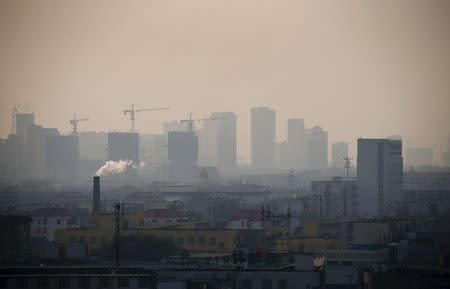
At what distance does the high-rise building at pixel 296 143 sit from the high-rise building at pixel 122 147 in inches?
1464

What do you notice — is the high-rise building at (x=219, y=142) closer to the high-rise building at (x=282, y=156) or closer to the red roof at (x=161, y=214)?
the high-rise building at (x=282, y=156)

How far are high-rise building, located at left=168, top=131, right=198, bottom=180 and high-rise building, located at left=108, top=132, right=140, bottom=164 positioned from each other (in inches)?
153

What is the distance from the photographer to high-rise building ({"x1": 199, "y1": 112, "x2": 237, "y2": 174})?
15775 cm

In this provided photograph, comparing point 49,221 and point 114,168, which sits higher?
point 114,168

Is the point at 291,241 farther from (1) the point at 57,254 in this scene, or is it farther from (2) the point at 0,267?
(2) the point at 0,267

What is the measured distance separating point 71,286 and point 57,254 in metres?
7.62

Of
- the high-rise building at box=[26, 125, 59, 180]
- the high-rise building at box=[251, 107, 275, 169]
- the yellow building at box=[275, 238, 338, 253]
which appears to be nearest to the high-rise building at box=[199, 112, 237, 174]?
the high-rise building at box=[251, 107, 275, 169]

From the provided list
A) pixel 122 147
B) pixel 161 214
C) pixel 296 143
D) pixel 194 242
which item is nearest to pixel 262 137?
pixel 296 143

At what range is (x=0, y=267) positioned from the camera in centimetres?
3136

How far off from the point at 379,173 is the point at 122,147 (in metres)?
59.9

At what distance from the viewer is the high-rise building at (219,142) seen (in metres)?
158

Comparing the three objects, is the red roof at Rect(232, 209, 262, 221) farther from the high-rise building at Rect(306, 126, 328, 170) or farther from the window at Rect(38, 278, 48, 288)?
the high-rise building at Rect(306, 126, 328, 170)

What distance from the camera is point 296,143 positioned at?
169 metres

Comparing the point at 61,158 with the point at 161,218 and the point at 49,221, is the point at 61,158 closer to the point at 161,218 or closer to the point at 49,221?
the point at 161,218
